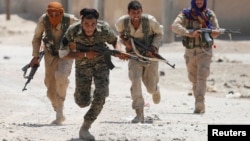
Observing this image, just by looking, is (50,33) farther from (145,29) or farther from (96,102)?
(96,102)

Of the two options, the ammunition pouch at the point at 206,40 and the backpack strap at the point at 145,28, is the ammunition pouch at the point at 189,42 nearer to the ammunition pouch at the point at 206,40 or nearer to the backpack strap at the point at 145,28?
the ammunition pouch at the point at 206,40

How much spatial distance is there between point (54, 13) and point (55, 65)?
78 cm

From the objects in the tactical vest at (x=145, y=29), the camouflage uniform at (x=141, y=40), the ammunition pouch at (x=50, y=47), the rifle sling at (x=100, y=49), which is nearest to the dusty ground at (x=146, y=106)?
the camouflage uniform at (x=141, y=40)

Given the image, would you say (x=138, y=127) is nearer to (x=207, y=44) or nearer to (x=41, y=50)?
(x=41, y=50)

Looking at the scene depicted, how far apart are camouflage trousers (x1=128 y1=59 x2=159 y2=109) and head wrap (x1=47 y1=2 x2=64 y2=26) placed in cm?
112

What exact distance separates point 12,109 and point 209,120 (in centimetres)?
312

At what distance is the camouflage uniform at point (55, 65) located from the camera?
31.9ft

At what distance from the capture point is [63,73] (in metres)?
9.81

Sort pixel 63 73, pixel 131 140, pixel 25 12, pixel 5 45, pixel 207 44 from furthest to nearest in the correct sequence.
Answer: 1. pixel 25 12
2. pixel 5 45
3. pixel 207 44
4. pixel 63 73
5. pixel 131 140

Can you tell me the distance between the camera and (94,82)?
26.9 ft

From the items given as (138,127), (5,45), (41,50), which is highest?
(41,50)

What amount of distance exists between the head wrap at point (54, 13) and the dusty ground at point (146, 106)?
129 cm

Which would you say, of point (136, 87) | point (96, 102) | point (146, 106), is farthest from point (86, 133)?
point (146, 106)

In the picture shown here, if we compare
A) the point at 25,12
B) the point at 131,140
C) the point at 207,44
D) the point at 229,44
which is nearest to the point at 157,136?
the point at 131,140
